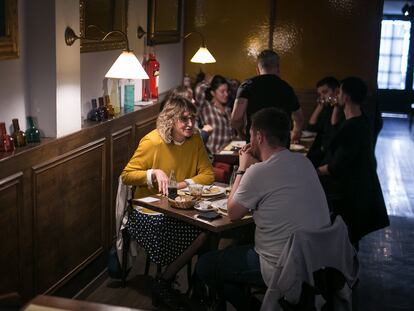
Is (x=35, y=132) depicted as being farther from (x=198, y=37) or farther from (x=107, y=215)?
(x=198, y=37)

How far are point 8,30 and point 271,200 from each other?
1.76 m

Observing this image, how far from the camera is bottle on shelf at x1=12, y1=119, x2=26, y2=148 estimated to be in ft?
13.4

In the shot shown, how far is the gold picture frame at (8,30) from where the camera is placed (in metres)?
3.89

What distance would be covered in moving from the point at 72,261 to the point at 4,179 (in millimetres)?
1205

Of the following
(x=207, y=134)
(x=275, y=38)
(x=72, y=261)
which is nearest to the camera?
(x=72, y=261)

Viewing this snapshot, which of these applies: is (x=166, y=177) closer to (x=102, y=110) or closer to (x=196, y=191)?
(x=196, y=191)

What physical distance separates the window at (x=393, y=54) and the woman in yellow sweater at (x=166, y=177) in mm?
11925

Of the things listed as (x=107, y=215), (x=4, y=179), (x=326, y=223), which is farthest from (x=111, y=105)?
(x=326, y=223)

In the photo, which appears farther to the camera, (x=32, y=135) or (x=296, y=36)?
(x=296, y=36)

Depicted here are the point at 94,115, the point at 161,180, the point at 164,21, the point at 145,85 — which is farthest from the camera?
the point at 164,21

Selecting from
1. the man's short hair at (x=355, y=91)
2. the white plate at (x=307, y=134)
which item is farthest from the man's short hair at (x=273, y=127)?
the white plate at (x=307, y=134)

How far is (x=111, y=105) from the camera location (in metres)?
5.49

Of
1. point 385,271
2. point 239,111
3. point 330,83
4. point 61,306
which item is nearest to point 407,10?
point 330,83

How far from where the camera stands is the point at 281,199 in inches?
139
